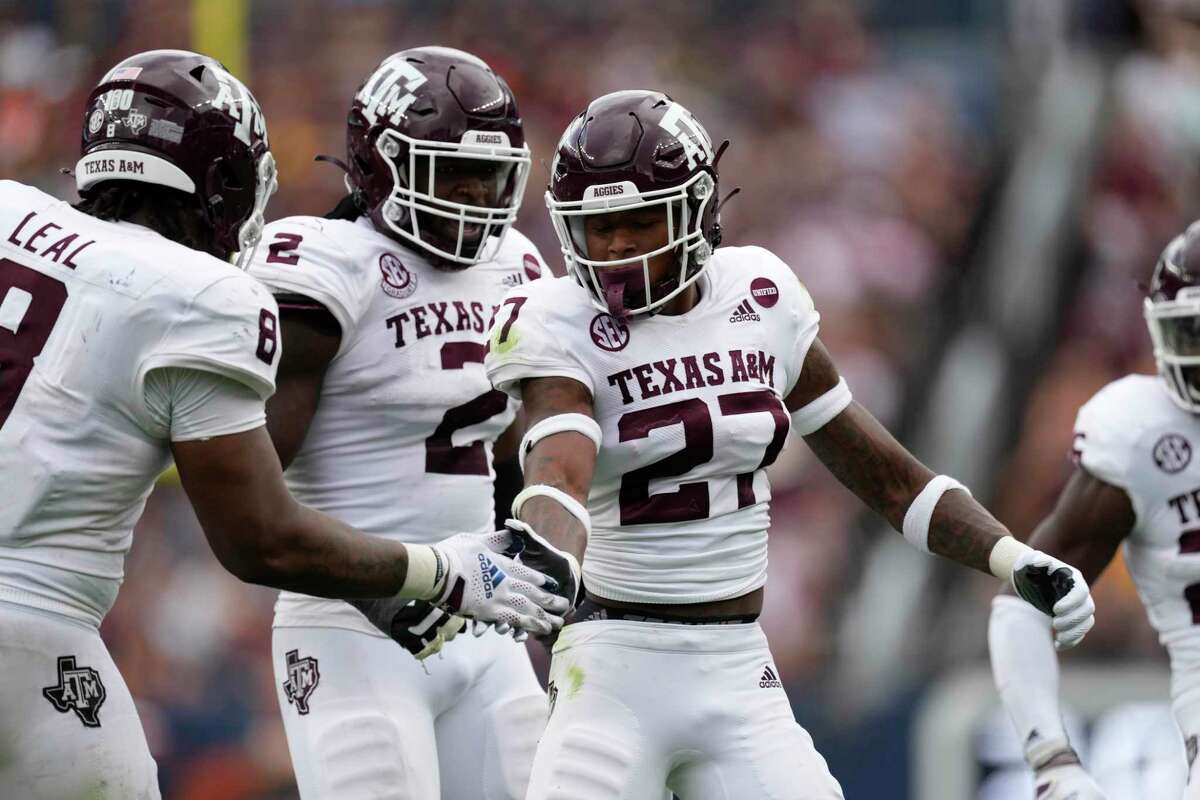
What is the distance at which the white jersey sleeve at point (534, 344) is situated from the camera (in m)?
3.71

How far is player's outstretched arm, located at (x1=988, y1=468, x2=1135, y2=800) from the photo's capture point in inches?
176

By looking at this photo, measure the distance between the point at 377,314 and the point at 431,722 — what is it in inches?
36.7

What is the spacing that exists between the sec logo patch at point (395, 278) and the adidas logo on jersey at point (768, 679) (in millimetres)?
1196

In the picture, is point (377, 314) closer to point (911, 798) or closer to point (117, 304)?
point (117, 304)

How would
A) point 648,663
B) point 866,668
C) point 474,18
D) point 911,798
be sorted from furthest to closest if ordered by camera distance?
point 474,18, point 866,668, point 911,798, point 648,663

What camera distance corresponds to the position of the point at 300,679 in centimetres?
408

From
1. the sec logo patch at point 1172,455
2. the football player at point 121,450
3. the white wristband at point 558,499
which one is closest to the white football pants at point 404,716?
the football player at point 121,450

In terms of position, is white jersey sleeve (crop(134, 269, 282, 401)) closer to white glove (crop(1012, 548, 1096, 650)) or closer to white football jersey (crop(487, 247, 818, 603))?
white football jersey (crop(487, 247, 818, 603))

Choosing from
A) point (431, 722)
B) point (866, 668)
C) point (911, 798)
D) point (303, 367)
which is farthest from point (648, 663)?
point (866, 668)

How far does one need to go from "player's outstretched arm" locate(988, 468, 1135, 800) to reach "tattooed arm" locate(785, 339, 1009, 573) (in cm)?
45

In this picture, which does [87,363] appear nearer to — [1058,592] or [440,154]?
[440,154]

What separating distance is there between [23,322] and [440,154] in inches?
46.7

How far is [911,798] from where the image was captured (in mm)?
7340

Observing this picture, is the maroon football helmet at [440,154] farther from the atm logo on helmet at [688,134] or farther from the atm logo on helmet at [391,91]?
the atm logo on helmet at [688,134]
